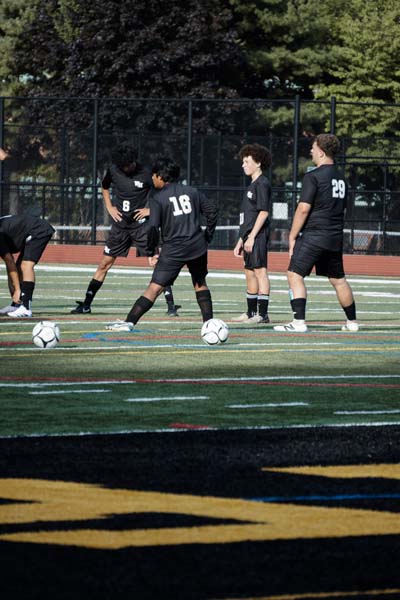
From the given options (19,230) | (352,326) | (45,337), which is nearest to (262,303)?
(352,326)

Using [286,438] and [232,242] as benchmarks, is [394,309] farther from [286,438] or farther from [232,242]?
[232,242]

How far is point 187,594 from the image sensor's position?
16.0 ft

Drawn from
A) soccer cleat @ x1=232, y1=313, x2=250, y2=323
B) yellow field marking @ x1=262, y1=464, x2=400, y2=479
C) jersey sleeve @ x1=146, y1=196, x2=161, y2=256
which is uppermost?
jersey sleeve @ x1=146, y1=196, x2=161, y2=256

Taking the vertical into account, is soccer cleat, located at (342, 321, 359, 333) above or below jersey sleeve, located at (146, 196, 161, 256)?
below

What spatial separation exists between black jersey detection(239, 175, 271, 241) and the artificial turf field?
9.44ft

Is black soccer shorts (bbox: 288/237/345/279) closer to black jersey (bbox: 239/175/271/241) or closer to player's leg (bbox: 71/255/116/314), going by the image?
black jersey (bbox: 239/175/271/241)

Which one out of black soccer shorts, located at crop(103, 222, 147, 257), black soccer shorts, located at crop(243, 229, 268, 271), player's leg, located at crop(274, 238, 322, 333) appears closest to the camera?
player's leg, located at crop(274, 238, 322, 333)

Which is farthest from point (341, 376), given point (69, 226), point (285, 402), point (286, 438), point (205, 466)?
point (69, 226)

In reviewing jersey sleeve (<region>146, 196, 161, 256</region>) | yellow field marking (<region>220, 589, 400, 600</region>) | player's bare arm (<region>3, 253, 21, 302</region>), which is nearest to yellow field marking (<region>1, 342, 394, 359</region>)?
jersey sleeve (<region>146, 196, 161, 256</region>)

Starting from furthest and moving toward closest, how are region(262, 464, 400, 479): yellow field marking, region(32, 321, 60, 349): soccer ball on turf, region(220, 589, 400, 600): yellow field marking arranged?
region(32, 321, 60, 349): soccer ball on turf → region(262, 464, 400, 479): yellow field marking → region(220, 589, 400, 600): yellow field marking

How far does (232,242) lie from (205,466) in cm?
3205

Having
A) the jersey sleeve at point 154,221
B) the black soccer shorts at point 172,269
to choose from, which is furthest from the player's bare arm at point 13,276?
the jersey sleeve at point 154,221

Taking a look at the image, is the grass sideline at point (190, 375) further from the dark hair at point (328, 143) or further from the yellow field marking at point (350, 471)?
the dark hair at point (328, 143)

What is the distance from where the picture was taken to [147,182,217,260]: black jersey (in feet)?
46.9
